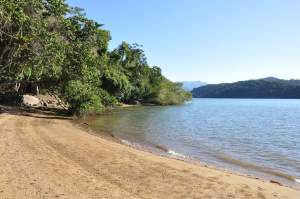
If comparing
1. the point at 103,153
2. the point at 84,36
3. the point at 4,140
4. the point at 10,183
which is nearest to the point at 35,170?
the point at 10,183

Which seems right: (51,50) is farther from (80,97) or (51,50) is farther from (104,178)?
(104,178)

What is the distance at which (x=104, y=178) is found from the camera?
13.3 metres

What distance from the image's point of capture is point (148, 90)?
4117 inches

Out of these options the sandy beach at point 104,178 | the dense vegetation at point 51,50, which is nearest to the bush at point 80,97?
the dense vegetation at point 51,50

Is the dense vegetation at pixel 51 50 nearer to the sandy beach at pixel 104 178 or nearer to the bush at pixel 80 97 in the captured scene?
the bush at pixel 80 97

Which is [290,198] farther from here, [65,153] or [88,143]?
[88,143]

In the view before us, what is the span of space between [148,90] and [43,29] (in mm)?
77326

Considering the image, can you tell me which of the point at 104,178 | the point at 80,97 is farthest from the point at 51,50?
the point at 104,178

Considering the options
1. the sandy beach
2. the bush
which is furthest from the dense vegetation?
→ the sandy beach

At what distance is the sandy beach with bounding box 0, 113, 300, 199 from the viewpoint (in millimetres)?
11586

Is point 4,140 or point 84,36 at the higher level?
point 84,36

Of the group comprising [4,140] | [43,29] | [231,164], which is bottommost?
[231,164]

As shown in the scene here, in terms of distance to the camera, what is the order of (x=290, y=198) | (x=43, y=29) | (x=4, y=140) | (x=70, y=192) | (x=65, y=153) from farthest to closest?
(x=43, y=29) → (x=4, y=140) → (x=65, y=153) → (x=290, y=198) → (x=70, y=192)

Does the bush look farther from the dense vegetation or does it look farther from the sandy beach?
the sandy beach
